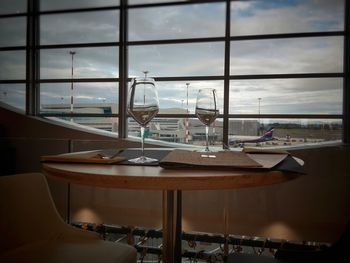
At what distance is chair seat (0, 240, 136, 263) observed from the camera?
3.65ft

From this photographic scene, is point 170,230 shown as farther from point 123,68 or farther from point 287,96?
point 123,68

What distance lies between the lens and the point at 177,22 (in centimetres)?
572

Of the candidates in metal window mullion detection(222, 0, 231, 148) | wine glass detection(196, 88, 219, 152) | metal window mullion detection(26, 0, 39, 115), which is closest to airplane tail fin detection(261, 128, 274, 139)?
metal window mullion detection(222, 0, 231, 148)

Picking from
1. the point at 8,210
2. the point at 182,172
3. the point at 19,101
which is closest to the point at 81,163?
the point at 182,172

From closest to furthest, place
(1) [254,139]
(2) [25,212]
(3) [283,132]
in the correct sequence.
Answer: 1. (2) [25,212]
2. (3) [283,132]
3. (1) [254,139]

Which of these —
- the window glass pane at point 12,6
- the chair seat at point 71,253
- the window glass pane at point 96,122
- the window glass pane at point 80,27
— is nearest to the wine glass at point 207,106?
the chair seat at point 71,253

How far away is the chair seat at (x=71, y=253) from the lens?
3.65 ft

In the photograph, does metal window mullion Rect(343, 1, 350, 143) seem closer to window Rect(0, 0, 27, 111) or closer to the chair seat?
the chair seat

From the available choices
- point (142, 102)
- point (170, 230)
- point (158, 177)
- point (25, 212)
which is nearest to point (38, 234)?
point (25, 212)

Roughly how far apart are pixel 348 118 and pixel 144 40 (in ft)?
12.2

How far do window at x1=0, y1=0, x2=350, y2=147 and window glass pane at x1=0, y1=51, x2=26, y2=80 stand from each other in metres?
0.02

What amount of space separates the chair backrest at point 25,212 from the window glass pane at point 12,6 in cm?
607

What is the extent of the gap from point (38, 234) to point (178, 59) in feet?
15.9

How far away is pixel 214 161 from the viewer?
853 mm
